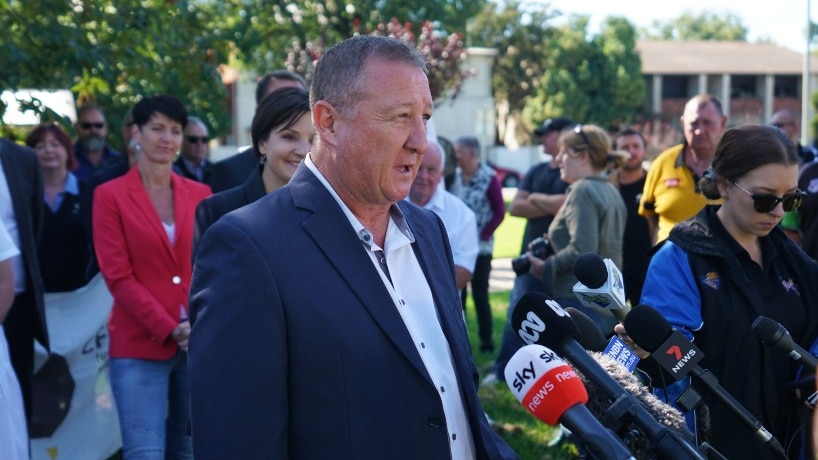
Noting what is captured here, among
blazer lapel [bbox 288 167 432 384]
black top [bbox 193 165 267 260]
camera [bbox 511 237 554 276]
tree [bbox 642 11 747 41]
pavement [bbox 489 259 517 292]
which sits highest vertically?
blazer lapel [bbox 288 167 432 384]

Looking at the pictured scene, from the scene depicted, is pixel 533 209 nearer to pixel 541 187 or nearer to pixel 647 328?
pixel 541 187

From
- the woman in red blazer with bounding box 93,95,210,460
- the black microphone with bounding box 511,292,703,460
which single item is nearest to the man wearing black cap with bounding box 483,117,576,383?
the woman in red blazer with bounding box 93,95,210,460

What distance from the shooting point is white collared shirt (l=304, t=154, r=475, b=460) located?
2.74 metres

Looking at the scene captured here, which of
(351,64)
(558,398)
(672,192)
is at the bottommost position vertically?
(672,192)

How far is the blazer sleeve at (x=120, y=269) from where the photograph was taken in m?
4.97

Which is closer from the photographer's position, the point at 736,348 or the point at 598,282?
the point at 598,282

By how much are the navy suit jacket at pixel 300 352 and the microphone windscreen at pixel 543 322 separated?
31 cm

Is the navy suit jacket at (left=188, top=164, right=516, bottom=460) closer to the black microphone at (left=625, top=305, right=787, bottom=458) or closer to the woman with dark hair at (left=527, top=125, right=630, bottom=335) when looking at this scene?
the black microphone at (left=625, top=305, right=787, bottom=458)

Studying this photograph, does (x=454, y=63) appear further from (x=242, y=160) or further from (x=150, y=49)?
(x=242, y=160)

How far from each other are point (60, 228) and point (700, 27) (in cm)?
13984

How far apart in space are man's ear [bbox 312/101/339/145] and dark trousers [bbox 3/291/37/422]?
284 cm

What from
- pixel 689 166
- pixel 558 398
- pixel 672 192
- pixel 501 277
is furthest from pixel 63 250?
pixel 501 277

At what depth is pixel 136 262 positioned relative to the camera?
516cm

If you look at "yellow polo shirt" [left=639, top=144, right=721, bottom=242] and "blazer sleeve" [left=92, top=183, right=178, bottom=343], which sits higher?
"blazer sleeve" [left=92, top=183, right=178, bottom=343]
